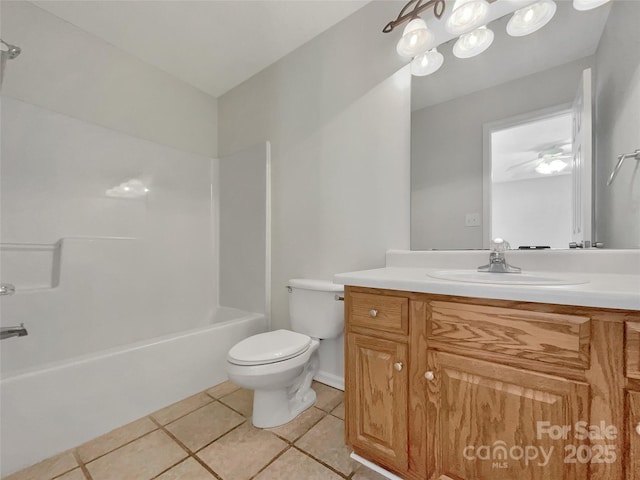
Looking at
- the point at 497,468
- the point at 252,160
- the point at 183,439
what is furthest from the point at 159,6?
the point at 497,468

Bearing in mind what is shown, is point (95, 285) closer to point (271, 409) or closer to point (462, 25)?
point (271, 409)

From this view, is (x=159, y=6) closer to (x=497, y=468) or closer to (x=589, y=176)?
(x=589, y=176)

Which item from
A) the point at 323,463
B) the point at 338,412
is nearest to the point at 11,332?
the point at 323,463

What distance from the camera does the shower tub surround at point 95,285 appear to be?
1246mm

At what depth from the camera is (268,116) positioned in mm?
2182

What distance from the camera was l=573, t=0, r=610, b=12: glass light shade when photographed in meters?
1.07

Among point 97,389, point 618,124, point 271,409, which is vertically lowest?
point 271,409

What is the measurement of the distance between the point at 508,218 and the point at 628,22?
0.84m

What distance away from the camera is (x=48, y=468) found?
1.12 meters

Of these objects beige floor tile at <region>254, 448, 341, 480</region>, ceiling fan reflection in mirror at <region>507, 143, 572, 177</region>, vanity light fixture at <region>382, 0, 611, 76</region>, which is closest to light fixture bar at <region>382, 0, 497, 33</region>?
vanity light fixture at <region>382, 0, 611, 76</region>

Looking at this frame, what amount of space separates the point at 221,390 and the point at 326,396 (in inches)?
27.4

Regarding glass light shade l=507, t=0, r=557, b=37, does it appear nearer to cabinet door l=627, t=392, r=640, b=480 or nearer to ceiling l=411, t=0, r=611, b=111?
ceiling l=411, t=0, r=611, b=111

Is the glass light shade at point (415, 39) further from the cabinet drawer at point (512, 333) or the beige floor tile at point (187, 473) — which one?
the beige floor tile at point (187, 473)

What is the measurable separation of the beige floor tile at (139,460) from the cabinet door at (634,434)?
151cm
